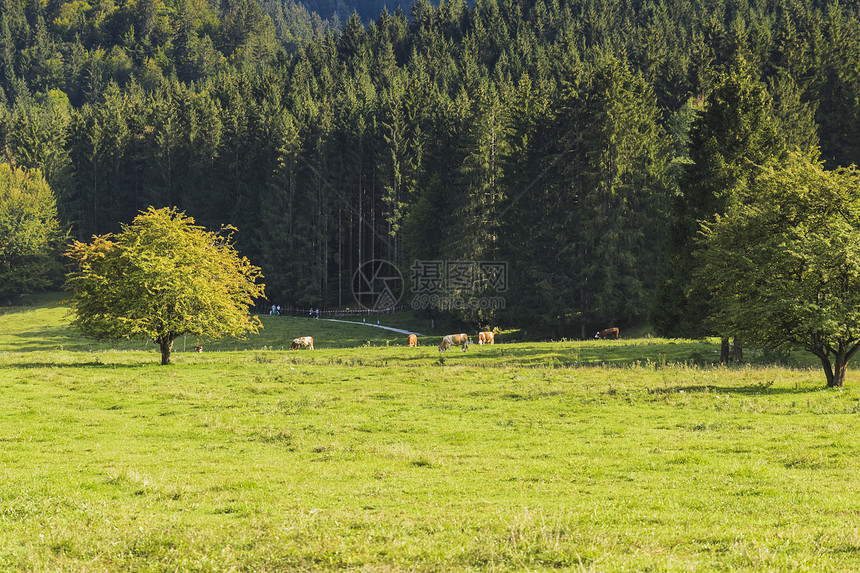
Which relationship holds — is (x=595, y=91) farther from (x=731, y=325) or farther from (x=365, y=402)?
(x=365, y=402)

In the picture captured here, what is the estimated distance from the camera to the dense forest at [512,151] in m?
61.5

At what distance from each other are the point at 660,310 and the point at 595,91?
30.7 m

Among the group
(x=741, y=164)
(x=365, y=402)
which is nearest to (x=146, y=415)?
(x=365, y=402)

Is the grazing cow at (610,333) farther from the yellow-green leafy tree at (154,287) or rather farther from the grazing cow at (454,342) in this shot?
the yellow-green leafy tree at (154,287)

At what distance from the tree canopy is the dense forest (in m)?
4.93

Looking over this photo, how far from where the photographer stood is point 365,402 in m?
26.5

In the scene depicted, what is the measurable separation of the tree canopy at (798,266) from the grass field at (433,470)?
7.14 ft

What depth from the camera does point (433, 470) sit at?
1577cm

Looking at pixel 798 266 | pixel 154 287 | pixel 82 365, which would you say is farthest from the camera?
pixel 82 365

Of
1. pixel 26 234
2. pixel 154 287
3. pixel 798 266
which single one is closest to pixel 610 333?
pixel 798 266

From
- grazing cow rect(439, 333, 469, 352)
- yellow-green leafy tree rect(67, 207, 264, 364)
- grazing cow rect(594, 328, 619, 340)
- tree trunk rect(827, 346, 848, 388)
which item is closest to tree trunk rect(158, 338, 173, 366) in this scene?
yellow-green leafy tree rect(67, 207, 264, 364)

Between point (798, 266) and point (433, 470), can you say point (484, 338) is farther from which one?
point (433, 470)

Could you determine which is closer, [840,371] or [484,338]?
[840,371]

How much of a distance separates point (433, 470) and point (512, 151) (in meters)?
60.4
